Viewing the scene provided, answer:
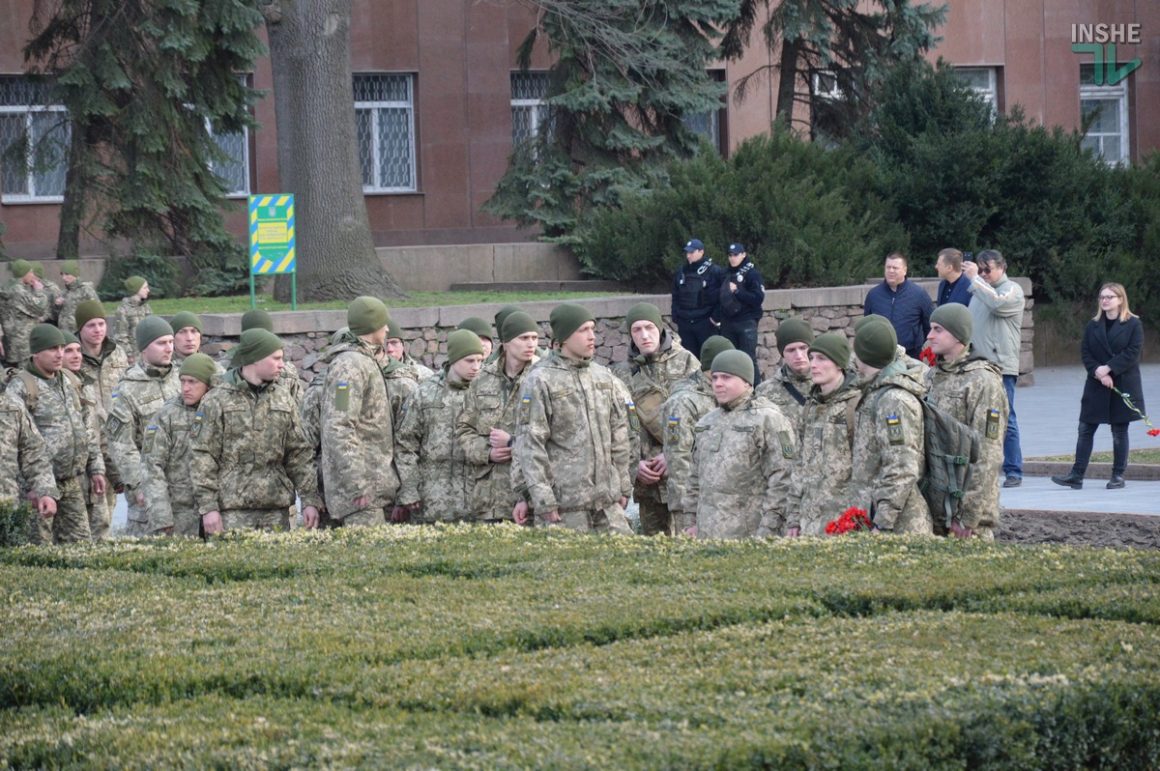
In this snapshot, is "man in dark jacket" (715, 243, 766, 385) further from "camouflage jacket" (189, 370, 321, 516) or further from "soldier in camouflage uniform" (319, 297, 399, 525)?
"camouflage jacket" (189, 370, 321, 516)

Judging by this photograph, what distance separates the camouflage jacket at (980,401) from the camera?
9.06m

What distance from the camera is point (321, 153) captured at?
22.5 meters

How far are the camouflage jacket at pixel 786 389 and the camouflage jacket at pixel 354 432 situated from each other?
2.27 meters

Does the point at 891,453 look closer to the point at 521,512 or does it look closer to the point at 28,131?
the point at 521,512

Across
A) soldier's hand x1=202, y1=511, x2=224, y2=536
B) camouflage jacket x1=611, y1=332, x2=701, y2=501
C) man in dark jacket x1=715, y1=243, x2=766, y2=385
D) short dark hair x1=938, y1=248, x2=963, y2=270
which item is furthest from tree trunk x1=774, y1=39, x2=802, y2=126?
soldier's hand x1=202, y1=511, x2=224, y2=536

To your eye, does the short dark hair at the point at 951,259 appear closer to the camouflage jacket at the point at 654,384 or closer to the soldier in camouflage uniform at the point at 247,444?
the camouflage jacket at the point at 654,384

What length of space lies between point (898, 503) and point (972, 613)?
2399mm

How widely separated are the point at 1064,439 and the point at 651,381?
774cm

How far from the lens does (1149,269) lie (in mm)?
26641

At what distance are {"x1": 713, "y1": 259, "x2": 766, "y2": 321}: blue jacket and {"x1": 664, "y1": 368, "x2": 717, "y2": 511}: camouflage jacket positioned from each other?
863cm

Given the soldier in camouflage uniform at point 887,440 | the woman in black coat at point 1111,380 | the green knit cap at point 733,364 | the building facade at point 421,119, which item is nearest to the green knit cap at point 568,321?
the green knit cap at point 733,364

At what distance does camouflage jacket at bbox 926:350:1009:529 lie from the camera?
29.7 feet

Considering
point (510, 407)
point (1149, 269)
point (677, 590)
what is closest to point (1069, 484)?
point (510, 407)

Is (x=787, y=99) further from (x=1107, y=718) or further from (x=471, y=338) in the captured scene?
(x=1107, y=718)
